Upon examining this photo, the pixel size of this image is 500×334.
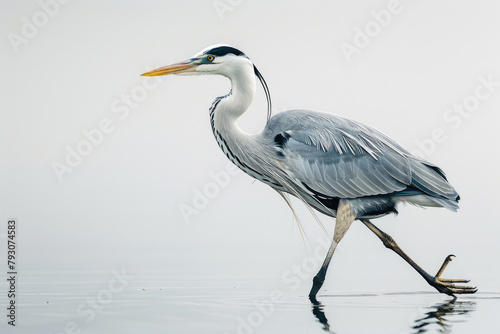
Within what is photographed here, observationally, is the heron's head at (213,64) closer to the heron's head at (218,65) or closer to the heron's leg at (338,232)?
the heron's head at (218,65)

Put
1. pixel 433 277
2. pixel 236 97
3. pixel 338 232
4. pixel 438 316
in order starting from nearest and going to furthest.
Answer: pixel 438 316 < pixel 338 232 < pixel 236 97 < pixel 433 277

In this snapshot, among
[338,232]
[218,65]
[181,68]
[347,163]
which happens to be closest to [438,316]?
[338,232]

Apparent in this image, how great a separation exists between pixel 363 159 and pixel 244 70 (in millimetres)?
1437

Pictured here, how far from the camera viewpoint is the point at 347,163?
7.52m

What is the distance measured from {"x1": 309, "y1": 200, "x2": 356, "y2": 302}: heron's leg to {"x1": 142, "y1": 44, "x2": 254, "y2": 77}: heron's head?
161 centimetres

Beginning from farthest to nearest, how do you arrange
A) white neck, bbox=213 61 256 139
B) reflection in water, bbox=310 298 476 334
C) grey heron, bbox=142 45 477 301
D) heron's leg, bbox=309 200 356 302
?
white neck, bbox=213 61 256 139 → grey heron, bbox=142 45 477 301 → heron's leg, bbox=309 200 356 302 → reflection in water, bbox=310 298 476 334

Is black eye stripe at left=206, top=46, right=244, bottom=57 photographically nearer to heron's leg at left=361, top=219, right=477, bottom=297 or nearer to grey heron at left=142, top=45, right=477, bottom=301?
grey heron at left=142, top=45, right=477, bottom=301

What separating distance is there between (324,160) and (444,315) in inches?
75.9

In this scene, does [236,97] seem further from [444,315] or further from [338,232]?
[444,315]

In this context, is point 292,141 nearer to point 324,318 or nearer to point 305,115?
point 305,115

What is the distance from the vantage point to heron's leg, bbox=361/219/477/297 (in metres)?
7.68

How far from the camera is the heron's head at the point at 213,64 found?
299 inches

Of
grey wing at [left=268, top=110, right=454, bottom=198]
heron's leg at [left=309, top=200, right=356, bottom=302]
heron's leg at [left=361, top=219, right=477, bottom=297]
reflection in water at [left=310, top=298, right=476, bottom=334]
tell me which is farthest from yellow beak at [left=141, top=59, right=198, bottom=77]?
reflection in water at [left=310, top=298, right=476, bottom=334]

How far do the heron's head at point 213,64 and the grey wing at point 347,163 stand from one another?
76 centimetres
